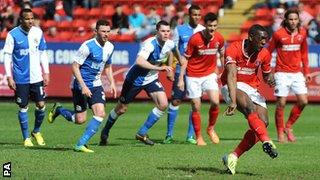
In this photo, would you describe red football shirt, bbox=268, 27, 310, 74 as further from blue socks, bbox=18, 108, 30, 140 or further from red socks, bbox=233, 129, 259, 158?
red socks, bbox=233, 129, 259, 158

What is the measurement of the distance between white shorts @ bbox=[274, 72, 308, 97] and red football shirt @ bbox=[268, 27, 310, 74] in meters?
0.10

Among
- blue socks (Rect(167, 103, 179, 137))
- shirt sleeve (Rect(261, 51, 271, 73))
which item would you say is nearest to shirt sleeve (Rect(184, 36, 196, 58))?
blue socks (Rect(167, 103, 179, 137))

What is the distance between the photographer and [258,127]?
12484mm

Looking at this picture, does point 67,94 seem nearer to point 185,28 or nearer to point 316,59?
point 316,59

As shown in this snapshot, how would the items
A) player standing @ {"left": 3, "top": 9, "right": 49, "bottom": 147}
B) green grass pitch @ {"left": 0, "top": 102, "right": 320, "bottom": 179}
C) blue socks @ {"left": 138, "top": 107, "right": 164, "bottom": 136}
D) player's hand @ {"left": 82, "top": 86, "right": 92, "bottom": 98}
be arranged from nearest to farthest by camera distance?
1. green grass pitch @ {"left": 0, "top": 102, "right": 320, "bottom": 179}
2. player's hand @ {"left": 82, "top": 86, "right": 92, "bottom": 98}
3. player standing @ {"left": 3, "top": 9, "right": 49, "bottom": 147}
4. blue socks @ {"left": 138, "top": 107, "right": 164, "bottom": 136}

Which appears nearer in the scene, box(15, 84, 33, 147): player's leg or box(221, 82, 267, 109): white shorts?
box(221, 82, 267, 109): white shorts

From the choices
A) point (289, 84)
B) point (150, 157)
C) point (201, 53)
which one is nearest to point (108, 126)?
point (201, 53)

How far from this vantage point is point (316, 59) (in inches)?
982

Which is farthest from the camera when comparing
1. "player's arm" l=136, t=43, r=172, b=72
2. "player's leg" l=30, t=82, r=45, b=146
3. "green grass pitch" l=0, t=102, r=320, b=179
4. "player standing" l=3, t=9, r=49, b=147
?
"player's leg" l=30, t=82, r=45, b=146

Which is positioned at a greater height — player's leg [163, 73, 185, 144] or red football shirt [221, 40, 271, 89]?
red football shirt [221, 40, 271, 89]

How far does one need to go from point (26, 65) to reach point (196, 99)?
120 inches

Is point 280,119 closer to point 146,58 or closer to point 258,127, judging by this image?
point 146,58

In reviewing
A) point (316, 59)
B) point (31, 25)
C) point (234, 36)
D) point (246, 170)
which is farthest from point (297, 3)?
point (246, 170)

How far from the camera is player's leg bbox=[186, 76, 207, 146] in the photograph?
16.8m
